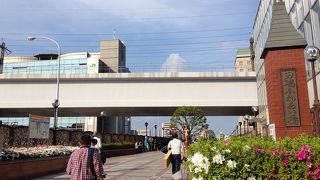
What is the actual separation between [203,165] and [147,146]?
47.8 metres

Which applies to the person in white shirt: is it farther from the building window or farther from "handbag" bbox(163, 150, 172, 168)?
the building window

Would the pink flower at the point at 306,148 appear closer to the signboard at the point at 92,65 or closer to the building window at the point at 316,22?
the building window at the point at 316,22

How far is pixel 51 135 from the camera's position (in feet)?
76.9

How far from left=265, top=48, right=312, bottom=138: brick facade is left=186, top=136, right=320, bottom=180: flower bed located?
195 inches

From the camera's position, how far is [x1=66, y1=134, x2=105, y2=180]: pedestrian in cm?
665

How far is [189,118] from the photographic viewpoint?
51875 millimetres

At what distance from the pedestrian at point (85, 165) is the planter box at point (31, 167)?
8.35 meters

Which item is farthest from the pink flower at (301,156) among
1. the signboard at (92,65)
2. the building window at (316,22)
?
the signboard at (92,65)

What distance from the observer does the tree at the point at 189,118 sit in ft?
161

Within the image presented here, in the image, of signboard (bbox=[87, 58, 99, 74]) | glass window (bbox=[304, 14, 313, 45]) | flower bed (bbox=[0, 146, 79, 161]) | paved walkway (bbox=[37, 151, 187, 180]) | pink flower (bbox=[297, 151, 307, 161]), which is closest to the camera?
pink flower (bbox=[297, 151, 307, 161])

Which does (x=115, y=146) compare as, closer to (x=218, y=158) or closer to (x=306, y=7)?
(x=306, y=7)

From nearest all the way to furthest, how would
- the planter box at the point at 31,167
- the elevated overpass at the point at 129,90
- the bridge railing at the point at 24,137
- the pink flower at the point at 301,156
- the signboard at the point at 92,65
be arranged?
the pink flower at the point at 301,156, the planter box at the point at 31,167, the bridge railing at the point at 24,137, the elevated overpass at the point at 129,90, the signboard at the point at 92,65

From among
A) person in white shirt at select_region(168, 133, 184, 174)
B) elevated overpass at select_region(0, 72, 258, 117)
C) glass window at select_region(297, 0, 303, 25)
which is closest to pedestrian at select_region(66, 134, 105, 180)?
person in white shirt at select_region(168, 133, 184, 174)

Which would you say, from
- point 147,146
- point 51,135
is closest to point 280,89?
point 51,135
